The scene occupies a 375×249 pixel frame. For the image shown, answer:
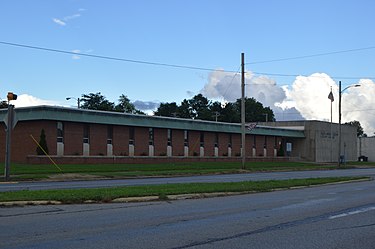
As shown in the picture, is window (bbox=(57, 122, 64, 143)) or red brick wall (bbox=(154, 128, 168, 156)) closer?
window (bbox=(57, 122, 64, 143))

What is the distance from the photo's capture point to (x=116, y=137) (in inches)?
1906

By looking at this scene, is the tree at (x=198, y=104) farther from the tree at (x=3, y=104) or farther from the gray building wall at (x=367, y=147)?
the tree at (x=3, y=104)

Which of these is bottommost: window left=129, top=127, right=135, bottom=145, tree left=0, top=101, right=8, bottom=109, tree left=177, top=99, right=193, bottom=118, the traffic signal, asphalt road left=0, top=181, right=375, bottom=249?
asphalt road left=0, top=181, right=375, bottom=249

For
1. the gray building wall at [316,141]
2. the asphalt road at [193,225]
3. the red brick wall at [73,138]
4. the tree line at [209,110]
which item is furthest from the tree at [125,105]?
the asphalt road at [193,225]

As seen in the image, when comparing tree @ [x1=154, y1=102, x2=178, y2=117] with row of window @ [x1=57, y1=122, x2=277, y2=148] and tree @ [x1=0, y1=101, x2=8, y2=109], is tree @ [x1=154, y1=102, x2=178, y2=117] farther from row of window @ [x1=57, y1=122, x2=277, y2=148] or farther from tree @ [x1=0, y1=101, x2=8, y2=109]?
row of window @ [x1=57, y1=122, x2=277, y2=148]

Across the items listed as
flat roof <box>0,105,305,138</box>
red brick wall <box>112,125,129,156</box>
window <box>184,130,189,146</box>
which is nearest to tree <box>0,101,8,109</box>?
flat roof <box>0,105,305,138</box>

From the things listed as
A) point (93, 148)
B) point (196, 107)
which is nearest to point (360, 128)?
point (196, 107)

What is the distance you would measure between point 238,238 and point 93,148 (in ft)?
125

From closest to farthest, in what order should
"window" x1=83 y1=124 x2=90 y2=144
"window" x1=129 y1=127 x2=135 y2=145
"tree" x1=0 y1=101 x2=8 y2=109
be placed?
"window" x1=83 y1=124 x2=90 y2=144 < "window" x1=129 y1=127 x2=135 y2=145 < "tree" x1=0 y1=101 x2=8 y2=109

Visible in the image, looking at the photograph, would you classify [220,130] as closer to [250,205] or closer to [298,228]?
[250,205]

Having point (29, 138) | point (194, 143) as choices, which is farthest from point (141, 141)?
Result: point (29, 138)

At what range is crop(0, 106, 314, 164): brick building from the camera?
139 feet

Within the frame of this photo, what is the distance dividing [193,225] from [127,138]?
129 feet

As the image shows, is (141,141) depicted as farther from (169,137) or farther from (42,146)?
(42,146)
